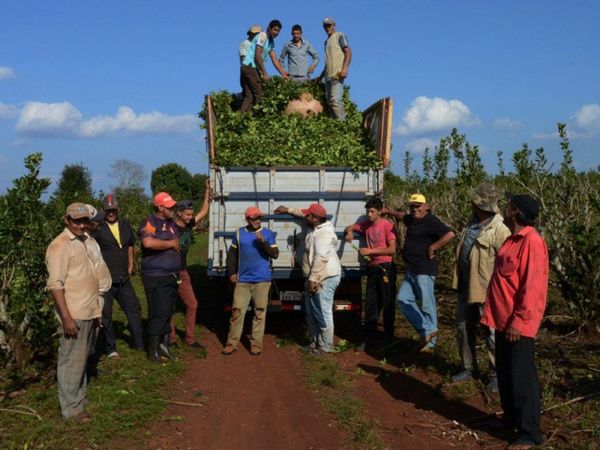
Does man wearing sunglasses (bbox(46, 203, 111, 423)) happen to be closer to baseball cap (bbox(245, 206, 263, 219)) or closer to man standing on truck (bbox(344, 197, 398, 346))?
baseball cap (bbox(245, 206, 263, 219))

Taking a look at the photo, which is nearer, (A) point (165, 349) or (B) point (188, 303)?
(A) point (165, 349)

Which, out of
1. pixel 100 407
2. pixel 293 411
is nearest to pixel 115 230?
pixel 100 407

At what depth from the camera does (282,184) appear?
766cm

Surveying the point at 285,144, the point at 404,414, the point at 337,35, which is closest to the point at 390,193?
the point at 337,35

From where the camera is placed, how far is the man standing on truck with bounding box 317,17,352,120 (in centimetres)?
960

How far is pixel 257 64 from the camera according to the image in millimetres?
10289

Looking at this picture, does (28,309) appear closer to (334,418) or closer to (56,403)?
(56,403)

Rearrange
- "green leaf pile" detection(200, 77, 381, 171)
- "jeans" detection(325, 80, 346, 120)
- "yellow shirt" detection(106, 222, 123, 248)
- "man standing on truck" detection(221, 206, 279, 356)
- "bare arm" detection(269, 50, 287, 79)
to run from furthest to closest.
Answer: "bare arm" detection(269, 50, 287, 79) → "jeans" detection(325, 80, 346, 120) → "green leaf pile" detection(200, 77, 381, 171) → "man standing on truck" detection(221, 206, 279, 356) → "yellow shirt" detection(106, 222, 123, 248)

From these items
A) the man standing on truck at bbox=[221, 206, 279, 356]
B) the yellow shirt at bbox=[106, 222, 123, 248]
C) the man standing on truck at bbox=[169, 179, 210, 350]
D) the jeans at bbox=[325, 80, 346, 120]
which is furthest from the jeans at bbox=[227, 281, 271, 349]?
the jeans at bbox=[325, 80, 346, 120]

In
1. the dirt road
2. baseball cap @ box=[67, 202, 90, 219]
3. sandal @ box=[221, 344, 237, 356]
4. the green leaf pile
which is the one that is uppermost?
the green leaf pile

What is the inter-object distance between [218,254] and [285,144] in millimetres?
1768

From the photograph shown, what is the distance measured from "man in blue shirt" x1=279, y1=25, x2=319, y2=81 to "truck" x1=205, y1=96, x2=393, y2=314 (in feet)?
11.6

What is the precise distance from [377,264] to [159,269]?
2523 mm

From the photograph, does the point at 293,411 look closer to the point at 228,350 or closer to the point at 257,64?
the point at 228,350
